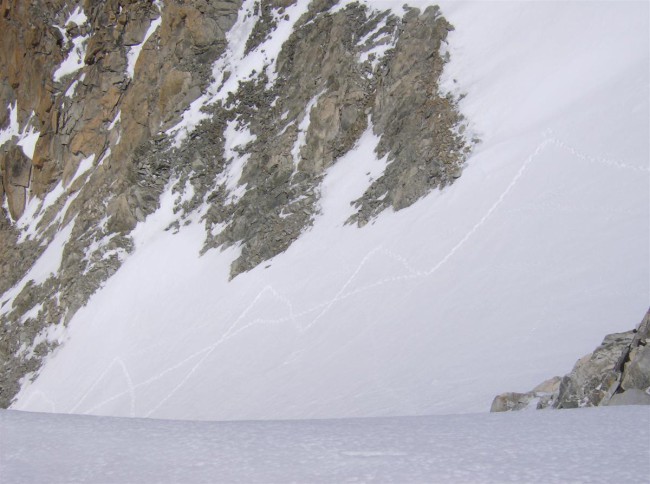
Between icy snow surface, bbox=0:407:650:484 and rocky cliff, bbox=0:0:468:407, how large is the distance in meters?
11.6

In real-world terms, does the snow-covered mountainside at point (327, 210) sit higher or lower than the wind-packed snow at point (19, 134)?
lower

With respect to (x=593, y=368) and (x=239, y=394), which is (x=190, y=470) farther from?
(x=239, y=394)

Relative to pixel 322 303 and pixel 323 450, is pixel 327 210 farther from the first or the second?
pixel 323 450

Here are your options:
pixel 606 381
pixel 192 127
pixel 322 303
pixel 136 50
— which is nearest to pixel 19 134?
pixel 136 50

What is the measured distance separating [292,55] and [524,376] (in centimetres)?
1985

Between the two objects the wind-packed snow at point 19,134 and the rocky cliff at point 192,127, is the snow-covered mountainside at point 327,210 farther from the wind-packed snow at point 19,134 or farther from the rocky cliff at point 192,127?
the wind-packed snow at point 19,134

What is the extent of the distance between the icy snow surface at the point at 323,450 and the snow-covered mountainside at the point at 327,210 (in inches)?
173

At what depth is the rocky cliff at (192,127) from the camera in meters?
18.7

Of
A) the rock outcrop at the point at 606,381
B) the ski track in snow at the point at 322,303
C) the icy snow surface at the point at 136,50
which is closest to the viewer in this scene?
the rock outcrop at the point at 606,381

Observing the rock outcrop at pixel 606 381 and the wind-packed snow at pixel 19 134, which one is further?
the wind-packed snow at pixel 19 134

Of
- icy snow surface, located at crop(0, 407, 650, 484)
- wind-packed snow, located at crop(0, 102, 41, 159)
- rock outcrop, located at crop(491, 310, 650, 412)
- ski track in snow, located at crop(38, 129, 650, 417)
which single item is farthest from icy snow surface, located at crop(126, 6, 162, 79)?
icy snow surface, located at crop(0, 407, 650, 484)

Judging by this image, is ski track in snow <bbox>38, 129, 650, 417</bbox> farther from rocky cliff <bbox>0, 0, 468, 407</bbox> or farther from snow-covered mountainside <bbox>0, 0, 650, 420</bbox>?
rocky cliff <bbox>0, 0, 468, 407</bbox>

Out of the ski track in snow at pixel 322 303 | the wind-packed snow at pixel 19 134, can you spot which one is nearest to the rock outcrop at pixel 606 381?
the ski track in snow at pixel 322 303

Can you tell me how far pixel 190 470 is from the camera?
9.16 ft
